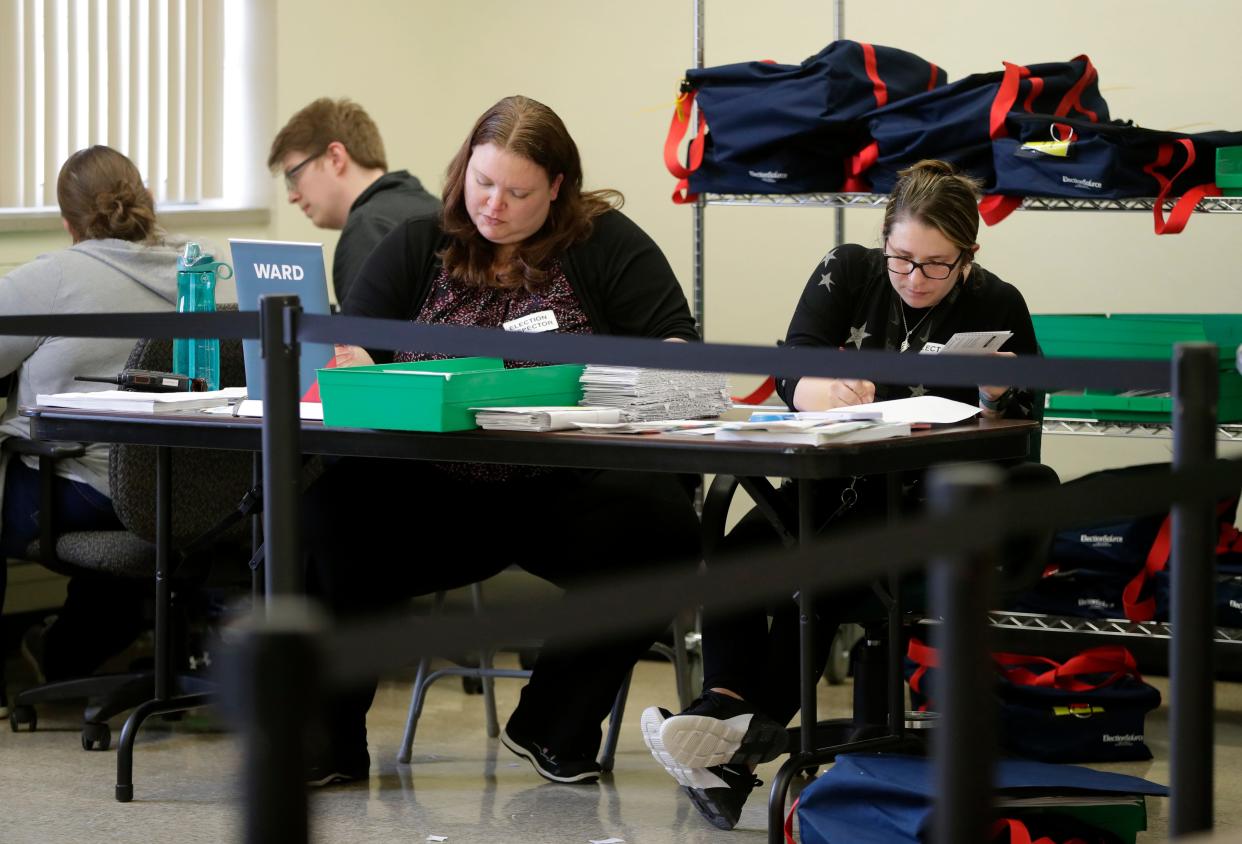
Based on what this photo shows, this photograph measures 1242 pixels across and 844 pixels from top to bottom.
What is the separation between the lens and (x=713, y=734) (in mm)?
2369

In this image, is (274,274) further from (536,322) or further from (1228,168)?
(1228,168)

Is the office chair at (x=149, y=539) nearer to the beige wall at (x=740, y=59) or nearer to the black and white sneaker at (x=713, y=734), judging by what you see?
the black and white sneaker at (x=713, y=734)

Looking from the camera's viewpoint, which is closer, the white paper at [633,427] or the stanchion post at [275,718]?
the stanchion post at [275,718]

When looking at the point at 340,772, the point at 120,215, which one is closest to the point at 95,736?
the point at 340,772

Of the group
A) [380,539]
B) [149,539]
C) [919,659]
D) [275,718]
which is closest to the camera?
[275,718]

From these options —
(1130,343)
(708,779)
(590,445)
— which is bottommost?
(708,779)

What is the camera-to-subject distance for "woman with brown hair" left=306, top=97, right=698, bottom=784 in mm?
2689

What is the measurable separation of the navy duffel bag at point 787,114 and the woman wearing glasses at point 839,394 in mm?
676

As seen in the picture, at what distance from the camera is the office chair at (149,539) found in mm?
2902

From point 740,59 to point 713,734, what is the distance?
8.41 feet

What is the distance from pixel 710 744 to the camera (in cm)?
237

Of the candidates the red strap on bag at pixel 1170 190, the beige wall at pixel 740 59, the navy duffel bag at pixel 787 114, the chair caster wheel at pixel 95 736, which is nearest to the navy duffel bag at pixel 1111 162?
the red strap on bag at pixel 1170 190

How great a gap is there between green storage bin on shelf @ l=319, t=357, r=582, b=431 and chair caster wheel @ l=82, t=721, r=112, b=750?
42.2 inches

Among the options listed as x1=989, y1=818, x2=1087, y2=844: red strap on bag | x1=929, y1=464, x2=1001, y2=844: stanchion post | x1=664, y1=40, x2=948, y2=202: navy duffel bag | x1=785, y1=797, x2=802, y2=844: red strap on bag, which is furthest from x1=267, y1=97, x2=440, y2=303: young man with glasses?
x1=929, y1=464, x2=1001, y2=844: stanchion post
